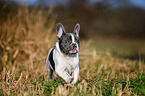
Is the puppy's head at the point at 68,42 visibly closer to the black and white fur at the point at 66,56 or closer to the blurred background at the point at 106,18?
the black and white fur at the point at 66,56

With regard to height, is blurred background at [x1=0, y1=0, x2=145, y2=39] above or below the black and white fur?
above

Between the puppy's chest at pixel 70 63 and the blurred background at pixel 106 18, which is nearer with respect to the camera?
the puppy's chest at pixel 70 63

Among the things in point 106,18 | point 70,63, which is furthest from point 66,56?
point 106,18

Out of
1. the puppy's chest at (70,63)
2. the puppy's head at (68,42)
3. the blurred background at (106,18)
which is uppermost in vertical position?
the blurred background at (106,18)

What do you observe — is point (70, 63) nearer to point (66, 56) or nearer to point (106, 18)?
point (66, 56)

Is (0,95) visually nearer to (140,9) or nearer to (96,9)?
(96,9)

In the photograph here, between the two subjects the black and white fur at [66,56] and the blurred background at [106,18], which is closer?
the black and white fur at [66,56]

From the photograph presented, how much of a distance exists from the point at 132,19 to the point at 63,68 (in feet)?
44.1

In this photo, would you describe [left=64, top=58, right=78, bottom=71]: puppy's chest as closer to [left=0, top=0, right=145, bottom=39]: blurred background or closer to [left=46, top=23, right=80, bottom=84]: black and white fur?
[left=46, top=23, right=80, bottom=84]: black and white fur

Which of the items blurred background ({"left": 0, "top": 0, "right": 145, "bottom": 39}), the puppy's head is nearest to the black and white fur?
the puppy's head

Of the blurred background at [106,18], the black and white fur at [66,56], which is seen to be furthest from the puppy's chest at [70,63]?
the blurred background at [106,18]

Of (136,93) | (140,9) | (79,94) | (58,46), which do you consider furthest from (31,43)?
(140,9)

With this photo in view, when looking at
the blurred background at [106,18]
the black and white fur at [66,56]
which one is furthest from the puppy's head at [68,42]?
the blurred background at [106,18]

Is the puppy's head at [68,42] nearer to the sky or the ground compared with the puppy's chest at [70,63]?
nearer to the sky
